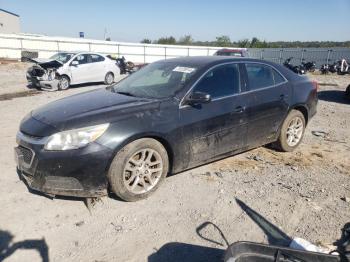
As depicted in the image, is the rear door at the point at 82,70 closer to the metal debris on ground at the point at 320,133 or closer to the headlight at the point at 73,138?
the metal debris on ground at the point at 320,133

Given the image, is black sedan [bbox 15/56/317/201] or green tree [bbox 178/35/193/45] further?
green tree [bbox 178/35/193/45]

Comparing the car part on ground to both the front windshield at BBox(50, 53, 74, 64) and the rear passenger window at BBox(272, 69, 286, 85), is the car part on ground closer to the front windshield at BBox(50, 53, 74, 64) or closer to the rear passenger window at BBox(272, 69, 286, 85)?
the rear passenger window at BBox(272, 69, 286, 85)

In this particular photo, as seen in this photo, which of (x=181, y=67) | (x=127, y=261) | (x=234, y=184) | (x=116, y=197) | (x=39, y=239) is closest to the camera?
(x=127, y=261)

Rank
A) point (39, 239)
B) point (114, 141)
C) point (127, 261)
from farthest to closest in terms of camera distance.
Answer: point (114, 141), point (39, 239), point (127, 261)

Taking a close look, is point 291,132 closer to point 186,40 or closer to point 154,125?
point 154,125

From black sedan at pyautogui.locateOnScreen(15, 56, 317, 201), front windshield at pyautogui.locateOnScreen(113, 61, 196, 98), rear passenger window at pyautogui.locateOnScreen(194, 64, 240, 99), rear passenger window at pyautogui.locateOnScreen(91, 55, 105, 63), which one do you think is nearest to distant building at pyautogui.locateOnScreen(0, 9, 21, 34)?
rear passenger window at pyautogui.locateOnScreen(91, 55, 105, 63)

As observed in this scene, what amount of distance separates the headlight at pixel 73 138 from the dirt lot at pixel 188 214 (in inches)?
30.0

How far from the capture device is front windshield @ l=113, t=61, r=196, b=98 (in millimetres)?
4556

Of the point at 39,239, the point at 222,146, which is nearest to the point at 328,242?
the point at 222,146

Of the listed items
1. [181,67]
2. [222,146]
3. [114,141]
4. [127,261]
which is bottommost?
[127,261]

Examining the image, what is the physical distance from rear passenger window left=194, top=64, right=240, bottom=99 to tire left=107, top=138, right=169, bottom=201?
1.03m

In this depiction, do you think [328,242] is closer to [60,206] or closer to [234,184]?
[234,184]

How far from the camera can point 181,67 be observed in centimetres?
493

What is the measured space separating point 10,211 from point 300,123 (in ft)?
15.5
